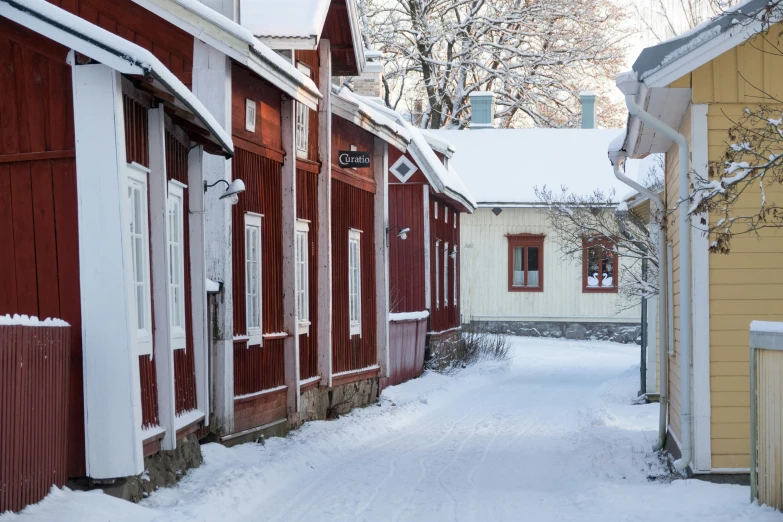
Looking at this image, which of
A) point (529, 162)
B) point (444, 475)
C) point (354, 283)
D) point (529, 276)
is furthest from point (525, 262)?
point (444, 475)

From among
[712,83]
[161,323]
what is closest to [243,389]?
[161,323]

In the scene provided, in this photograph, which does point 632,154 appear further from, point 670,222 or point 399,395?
point 399,395

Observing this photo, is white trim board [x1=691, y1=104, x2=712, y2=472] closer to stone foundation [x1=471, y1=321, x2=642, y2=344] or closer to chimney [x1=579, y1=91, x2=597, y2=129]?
stone foundation [x1=471, y1=321, x2=642, y2=344]

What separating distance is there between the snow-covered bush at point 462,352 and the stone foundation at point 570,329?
22.5 ft

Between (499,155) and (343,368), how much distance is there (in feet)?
75.8

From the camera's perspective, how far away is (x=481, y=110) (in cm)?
4122

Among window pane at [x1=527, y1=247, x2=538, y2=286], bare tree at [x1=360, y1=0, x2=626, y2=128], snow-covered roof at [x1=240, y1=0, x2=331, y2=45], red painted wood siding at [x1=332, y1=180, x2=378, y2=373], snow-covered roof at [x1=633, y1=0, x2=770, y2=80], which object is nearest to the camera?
snow-covered roof at [x1=633, y1=0, x2=770, y2=80]

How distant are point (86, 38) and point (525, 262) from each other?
30084mm

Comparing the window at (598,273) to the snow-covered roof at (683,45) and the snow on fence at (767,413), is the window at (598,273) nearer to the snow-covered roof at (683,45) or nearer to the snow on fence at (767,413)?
the snow-covered roof at (683,45)

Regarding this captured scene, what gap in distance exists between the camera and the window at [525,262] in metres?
37.2

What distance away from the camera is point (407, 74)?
42.8 metres

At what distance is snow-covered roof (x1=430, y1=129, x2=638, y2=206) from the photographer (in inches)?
1478

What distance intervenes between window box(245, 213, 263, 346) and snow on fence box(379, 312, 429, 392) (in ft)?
20.9

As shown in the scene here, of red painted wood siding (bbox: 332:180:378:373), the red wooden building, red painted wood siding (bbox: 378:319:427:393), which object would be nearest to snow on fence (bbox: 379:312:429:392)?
red painted wood siding (bbox: 378:319:427:393)
